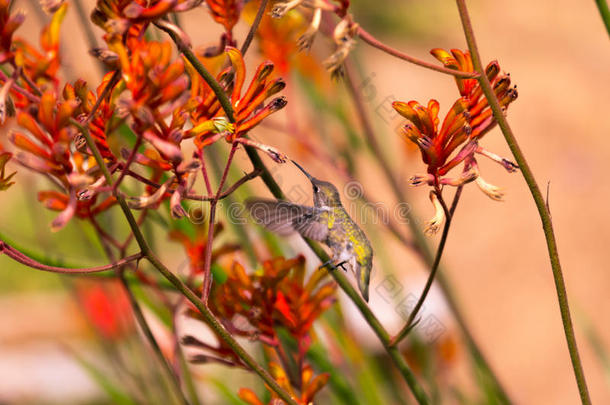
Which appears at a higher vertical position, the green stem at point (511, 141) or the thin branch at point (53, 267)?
the green stem at point (511, 141)

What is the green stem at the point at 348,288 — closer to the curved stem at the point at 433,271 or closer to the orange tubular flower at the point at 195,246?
the curved stem at the point at 433,271

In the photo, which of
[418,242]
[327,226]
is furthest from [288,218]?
[418,242]

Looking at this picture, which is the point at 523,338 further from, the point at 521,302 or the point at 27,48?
the point at 27,48

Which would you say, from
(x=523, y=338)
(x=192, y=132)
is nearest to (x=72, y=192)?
(x=192, y=132)

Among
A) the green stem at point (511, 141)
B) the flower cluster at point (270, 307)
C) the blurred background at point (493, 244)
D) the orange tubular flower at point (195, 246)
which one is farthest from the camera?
the blurred background at point (493, 244)

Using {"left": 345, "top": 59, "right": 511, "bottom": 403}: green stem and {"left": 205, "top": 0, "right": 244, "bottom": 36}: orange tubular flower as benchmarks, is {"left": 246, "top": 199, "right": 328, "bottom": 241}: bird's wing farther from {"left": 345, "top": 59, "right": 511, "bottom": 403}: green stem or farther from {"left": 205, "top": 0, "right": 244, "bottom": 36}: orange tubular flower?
{"left": 345, "top": 59, "right": 511, "bottom": 403}: green stem

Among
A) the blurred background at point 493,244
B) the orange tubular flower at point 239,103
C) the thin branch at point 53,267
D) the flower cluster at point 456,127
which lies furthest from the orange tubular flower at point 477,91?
the blurred background at point 493,244

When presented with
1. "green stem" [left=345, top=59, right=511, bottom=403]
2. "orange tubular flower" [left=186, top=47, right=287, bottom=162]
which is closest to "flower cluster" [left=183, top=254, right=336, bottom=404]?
"orange tubular flower" [left=186, top=47, right=287, bottom=162]
